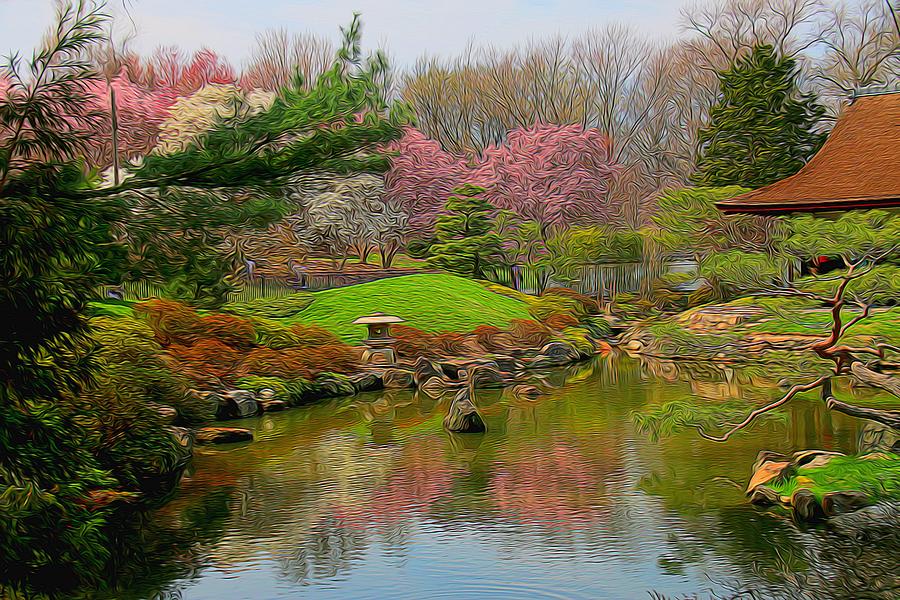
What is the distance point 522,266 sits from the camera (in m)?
27.7

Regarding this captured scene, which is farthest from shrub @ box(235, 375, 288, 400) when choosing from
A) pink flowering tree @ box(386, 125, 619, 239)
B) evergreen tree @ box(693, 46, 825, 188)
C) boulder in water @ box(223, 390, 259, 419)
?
pink flowering tree @ box(386, 125, 619, 239)

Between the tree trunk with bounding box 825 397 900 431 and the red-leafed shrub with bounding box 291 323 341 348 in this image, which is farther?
the red-leafed shrub with bounding box 291 323 341 348

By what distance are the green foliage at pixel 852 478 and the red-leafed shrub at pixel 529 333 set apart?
10.9m

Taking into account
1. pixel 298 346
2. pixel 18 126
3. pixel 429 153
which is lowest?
pixel 298 346

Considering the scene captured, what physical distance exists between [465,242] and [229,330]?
33.0 ft

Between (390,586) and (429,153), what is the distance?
22.2m

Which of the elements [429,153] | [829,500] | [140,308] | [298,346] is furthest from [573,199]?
[829,500]

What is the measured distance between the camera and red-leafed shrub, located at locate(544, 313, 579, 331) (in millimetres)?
20719

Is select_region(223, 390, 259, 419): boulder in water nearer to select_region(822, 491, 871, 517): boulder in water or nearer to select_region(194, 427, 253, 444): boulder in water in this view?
select_region(194, 427, 253, 444): boulder in water

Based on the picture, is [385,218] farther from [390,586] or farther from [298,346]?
[390,586]

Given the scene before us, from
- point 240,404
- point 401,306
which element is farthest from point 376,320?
point 240,404

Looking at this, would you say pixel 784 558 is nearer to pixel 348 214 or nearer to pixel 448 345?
pixel 448 345

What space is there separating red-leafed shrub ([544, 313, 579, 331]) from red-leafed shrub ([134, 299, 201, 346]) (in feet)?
28.4

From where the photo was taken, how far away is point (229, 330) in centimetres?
1444
